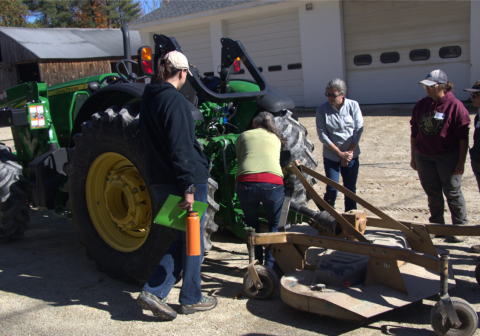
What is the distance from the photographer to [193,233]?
3307 mm

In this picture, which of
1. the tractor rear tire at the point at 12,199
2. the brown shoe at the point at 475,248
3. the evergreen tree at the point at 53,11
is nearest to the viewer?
the brown shoe at the point at 475,248

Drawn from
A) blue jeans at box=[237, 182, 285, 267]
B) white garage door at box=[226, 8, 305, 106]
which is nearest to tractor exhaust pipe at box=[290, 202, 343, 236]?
blue jeans at box=[237, 182, 285, 267]

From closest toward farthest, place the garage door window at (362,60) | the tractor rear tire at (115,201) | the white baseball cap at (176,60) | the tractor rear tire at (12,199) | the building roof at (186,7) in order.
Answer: the white baseball cap at (176,60)
the tractor rear tire at (115,201)
the tractor rear tire at (12,199)
the garage door window at (362,60)
the building roof at (186,7)

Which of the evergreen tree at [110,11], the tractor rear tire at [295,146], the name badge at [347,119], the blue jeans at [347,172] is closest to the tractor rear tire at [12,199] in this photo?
the tractor rear tire at [295,146]

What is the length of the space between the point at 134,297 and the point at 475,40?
10140 mm

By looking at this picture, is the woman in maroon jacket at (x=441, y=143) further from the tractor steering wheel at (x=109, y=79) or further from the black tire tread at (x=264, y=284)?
the tractor steering wheel at (x=109, y=79)

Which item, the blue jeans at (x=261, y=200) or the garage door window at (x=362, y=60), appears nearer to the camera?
the blue jeans at (x=261, y=200)

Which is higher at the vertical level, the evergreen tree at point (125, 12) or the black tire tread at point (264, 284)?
the evergreen tree at point (125, 12)

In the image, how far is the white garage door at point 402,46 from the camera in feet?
37.1

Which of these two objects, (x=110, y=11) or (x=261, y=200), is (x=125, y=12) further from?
(x=261, y=200)

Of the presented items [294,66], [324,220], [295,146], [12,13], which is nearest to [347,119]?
[295,146]

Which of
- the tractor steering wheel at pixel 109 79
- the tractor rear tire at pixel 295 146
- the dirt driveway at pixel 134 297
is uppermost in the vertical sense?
the tractor steering wheel at pixel 109 79

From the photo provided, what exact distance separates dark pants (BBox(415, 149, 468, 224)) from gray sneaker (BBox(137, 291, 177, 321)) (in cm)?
298

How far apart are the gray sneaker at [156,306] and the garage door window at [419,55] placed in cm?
1058
